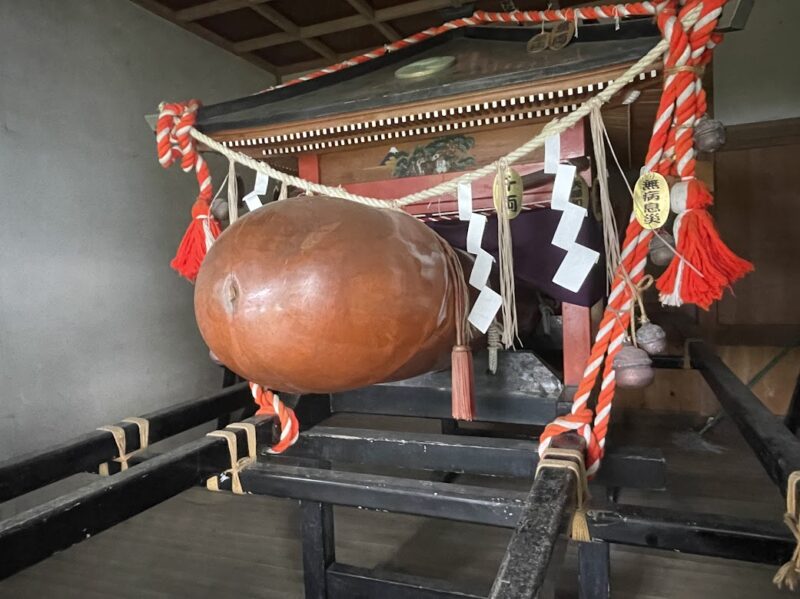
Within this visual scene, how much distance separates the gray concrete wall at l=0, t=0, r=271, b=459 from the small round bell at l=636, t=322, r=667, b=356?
2.39 metres

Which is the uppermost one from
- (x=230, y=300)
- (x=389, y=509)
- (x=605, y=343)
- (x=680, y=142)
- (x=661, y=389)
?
(x=680, y=142)

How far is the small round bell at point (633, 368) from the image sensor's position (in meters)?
1.10

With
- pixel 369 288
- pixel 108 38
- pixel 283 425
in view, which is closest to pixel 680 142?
pixel 369 288

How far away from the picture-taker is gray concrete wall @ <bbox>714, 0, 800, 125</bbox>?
127 inches

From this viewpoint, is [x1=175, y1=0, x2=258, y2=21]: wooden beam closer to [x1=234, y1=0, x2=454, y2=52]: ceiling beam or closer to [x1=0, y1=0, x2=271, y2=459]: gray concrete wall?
[x1=0, y1=0, x2=271, y2=459]: gray concrete wall

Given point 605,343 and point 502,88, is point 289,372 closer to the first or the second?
point 605,343

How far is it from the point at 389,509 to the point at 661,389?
3.25 m

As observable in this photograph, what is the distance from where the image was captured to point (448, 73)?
1.44 metres

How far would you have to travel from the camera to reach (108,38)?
9.26 ft

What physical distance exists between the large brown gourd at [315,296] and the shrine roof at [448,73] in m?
0.59

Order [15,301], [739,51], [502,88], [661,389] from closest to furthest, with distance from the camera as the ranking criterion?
[502,88] < [15,301] < [739,51] < [661,389]


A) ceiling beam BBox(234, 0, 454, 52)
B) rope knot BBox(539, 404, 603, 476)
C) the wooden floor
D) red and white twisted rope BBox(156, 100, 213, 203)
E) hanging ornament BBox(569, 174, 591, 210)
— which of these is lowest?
the wooden floor

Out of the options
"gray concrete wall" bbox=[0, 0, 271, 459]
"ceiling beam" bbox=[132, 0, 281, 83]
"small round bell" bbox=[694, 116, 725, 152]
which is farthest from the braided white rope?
"ceiling beam" bbox=[132, 0, 281, 83]

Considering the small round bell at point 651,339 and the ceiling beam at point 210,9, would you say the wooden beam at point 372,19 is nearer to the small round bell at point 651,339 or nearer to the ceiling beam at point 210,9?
the ceiling beam at point 210,9
